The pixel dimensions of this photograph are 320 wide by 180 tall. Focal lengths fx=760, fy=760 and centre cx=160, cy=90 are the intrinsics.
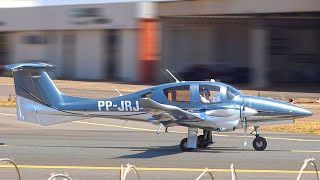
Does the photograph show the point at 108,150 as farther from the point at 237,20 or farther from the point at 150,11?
the point at 237,20

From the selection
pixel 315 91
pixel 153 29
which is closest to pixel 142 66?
pixel 153 29

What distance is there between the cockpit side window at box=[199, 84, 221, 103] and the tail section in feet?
10.2

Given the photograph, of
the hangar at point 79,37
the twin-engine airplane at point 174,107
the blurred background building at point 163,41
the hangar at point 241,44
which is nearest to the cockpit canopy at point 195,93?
the twin-engine airplane at point 174,107

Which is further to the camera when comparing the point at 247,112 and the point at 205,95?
the point at 205,95

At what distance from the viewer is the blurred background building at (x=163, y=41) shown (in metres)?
46.7

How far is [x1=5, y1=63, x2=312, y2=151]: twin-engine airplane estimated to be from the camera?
17266mm

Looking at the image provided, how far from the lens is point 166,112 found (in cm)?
1688

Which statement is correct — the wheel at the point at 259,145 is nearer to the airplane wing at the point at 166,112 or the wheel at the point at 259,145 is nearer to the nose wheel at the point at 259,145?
the nose wheel at the point at 259,145

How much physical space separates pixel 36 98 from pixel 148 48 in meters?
30.0

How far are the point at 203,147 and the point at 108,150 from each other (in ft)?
7.58

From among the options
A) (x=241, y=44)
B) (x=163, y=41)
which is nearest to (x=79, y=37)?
(x=163, y=41)

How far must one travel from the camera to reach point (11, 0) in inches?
2221

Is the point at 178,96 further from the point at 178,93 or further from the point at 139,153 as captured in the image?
the point at 139,153

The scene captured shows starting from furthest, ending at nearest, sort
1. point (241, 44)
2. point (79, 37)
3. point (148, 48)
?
point (241, 44) < point (79, 37) < point (148, 48)
